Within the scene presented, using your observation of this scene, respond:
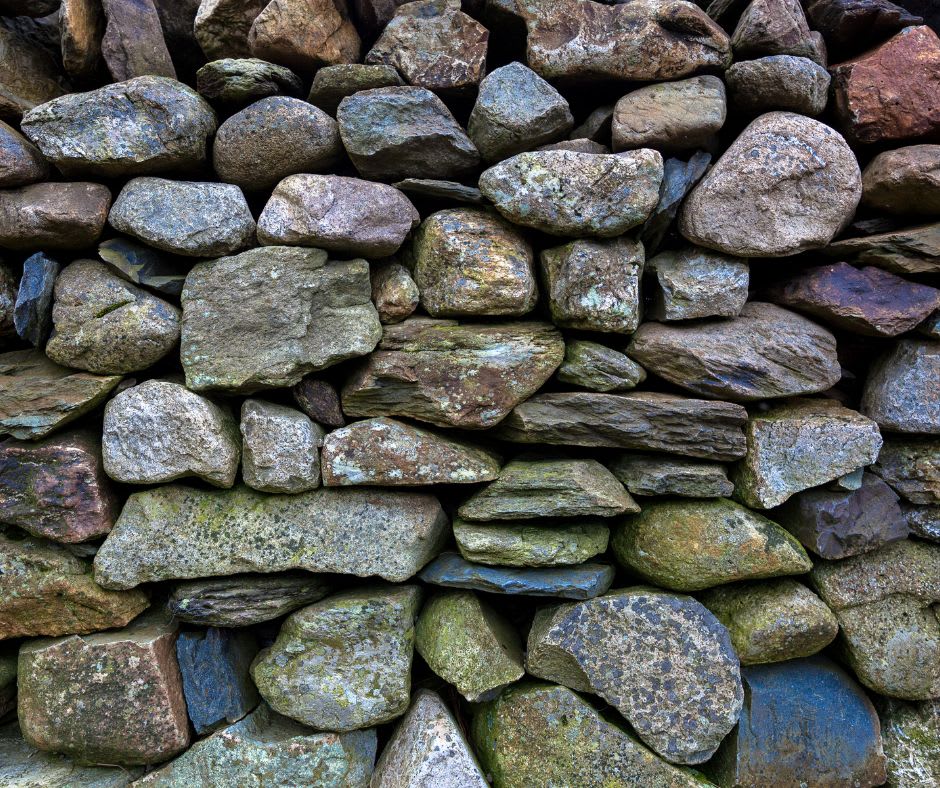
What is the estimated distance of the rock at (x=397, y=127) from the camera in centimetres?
230

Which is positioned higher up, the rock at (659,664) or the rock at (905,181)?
the rock at (905,181)

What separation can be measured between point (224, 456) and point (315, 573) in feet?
2.02

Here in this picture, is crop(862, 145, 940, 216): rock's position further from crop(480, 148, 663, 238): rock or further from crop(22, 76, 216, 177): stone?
crop(22, 76, 216, 177): stone

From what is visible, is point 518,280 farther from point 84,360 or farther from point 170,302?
point 84,360

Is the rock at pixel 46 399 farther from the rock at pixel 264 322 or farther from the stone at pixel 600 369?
the stone at pixel 600 369

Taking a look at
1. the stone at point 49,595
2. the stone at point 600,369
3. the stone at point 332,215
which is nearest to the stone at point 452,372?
the stone at point 600,369

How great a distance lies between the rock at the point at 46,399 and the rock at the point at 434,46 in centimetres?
168

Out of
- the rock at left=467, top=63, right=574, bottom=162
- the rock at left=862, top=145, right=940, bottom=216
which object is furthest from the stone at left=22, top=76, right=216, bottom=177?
the rock at left=862, top=145, right=940, bottom=216

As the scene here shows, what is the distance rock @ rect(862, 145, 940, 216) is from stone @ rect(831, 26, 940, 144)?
0.11 meters

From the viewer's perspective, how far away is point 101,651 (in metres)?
2.32

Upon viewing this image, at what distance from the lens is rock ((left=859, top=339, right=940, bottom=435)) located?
2.40m

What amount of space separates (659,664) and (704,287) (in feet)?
4.88

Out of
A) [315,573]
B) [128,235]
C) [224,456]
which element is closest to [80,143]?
[128,235]

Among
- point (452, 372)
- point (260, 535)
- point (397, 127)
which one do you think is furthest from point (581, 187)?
point (260, 535)
